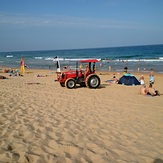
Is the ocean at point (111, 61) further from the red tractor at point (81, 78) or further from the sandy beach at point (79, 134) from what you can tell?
the sandy beach at point (79, 134)

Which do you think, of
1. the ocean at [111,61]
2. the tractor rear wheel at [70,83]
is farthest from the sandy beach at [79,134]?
the ocean at [111,61]

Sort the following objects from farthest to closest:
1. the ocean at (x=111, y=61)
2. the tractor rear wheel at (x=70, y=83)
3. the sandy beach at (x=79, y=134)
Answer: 1. the ocean at (x=111, y=61)
2. the tractor rear wheel at (x=70, y=83)
3. the sandy beach at (x=79, y=134)

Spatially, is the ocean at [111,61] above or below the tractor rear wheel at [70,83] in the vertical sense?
above

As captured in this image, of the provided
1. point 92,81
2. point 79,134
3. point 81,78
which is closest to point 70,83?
point 81,78

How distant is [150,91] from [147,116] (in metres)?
3.75

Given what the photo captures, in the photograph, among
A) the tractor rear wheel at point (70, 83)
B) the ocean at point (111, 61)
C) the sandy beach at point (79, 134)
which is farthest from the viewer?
the ocean at point (111, 61)

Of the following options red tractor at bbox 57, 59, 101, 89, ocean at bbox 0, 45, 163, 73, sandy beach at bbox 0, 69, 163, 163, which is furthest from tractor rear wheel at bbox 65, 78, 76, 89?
sandy beach at bbox 0, 69, 163, 163

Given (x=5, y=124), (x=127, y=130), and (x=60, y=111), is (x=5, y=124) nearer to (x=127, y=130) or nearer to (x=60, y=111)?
(x=60, y=111)

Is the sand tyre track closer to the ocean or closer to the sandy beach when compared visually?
the ocean

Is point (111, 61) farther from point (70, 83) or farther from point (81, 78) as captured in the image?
point (70, 83)

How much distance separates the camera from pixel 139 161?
143 inches

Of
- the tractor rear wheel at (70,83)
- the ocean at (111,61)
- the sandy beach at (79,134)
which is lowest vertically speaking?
the sandy beach at (79,134)

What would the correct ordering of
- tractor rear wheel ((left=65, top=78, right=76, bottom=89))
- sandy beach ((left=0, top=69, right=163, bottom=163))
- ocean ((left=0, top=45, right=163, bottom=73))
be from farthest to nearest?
1. ocean ((left=0, top=45, right=163, bottom=73))
2. tractor rear wheel ((left=65, top=78, right=76, bottom=89))
3. sandy beach ((left=0, top=69, right=163, bottom=163))

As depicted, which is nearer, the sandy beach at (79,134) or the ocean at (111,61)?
the sandy beach at (79,134)
